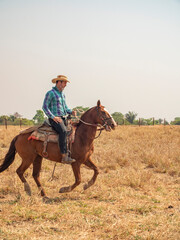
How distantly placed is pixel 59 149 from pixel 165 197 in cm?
284

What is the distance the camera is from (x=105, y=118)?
6836 mm

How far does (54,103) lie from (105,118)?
1.30 meters

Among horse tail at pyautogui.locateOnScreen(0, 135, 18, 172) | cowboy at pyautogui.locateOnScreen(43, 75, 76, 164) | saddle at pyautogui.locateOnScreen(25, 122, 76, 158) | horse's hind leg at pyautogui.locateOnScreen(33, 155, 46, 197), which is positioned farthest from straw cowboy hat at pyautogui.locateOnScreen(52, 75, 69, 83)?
horse's hind leg at pyautogui.locateOnScreen(33, 155, 46, 197)

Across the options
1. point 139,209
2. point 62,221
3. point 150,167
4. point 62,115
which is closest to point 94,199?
point 139,209

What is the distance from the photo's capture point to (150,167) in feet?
36.6

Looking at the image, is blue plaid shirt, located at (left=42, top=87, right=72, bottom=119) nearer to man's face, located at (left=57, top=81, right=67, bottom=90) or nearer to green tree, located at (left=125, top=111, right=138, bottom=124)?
man's face, located at (left=57, top=81, right=67, bottom=90)

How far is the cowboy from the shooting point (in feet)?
22.2

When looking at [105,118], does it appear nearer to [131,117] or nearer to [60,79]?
[60,79]

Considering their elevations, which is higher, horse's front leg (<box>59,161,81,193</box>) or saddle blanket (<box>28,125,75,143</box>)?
saddle blanket (<box>28,125,75,143</box>)

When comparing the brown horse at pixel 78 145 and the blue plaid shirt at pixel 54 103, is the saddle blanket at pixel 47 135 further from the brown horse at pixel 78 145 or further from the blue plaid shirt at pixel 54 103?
the blue plaid shirt at pixel 54 103

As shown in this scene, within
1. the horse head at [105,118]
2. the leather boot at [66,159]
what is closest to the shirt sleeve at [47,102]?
the leather boot at [66,159]

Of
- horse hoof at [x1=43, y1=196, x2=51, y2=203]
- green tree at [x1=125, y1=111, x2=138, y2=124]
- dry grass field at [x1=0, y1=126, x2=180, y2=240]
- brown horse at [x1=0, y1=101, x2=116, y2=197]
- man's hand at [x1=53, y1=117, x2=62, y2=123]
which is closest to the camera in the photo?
dry grass field at [x1=0, y1=126, x2=180, y2=240]

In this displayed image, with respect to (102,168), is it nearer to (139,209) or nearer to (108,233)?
(139,209)

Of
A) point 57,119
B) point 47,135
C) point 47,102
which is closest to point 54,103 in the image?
point 47,102
